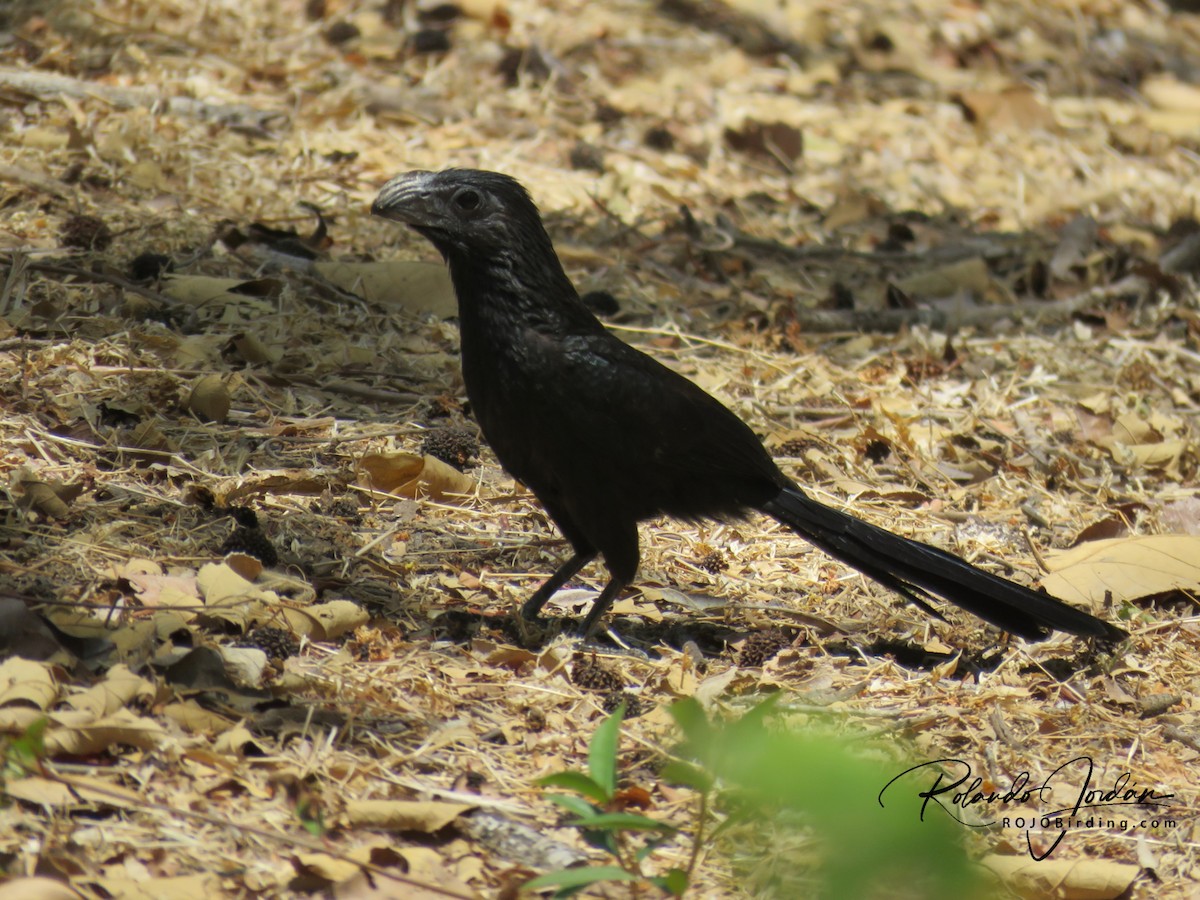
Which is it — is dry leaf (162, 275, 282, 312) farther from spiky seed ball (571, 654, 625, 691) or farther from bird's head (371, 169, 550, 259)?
spiky seed ball (571, 654, 625, 691)

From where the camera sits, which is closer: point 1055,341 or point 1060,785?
point 1060,785

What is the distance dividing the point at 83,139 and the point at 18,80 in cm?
71

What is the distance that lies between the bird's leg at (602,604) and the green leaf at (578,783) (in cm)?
144

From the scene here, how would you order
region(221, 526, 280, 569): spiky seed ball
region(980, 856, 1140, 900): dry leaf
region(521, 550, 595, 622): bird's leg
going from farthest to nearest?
region(521, 550, 595, 622): bird's leg, region(221, 526, 280, 569): spiky seed ball, region(980, 856, 1140, 900): dry leaf

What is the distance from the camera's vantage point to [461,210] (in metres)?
3.85

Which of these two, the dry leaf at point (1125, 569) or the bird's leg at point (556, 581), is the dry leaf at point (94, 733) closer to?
the bird's leg at point (556, 581)

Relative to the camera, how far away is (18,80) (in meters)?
6.43

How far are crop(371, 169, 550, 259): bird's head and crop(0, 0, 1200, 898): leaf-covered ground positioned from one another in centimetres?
89

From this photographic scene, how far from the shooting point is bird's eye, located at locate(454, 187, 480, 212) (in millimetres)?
3836

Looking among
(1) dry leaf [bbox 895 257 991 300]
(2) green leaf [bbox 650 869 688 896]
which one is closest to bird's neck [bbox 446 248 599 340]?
(2) green leaf [bbox 650 869 688 896]

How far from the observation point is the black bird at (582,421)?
377 centimetres

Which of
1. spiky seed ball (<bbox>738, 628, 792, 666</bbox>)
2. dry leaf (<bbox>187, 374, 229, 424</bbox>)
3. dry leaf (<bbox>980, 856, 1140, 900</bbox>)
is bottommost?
spiky seed ball (<bbox>738, 628, 792, 666</bbox>)

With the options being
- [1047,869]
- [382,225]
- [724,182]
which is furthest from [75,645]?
[724,182]

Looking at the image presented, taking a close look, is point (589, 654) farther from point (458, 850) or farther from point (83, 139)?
point (83, 139)
